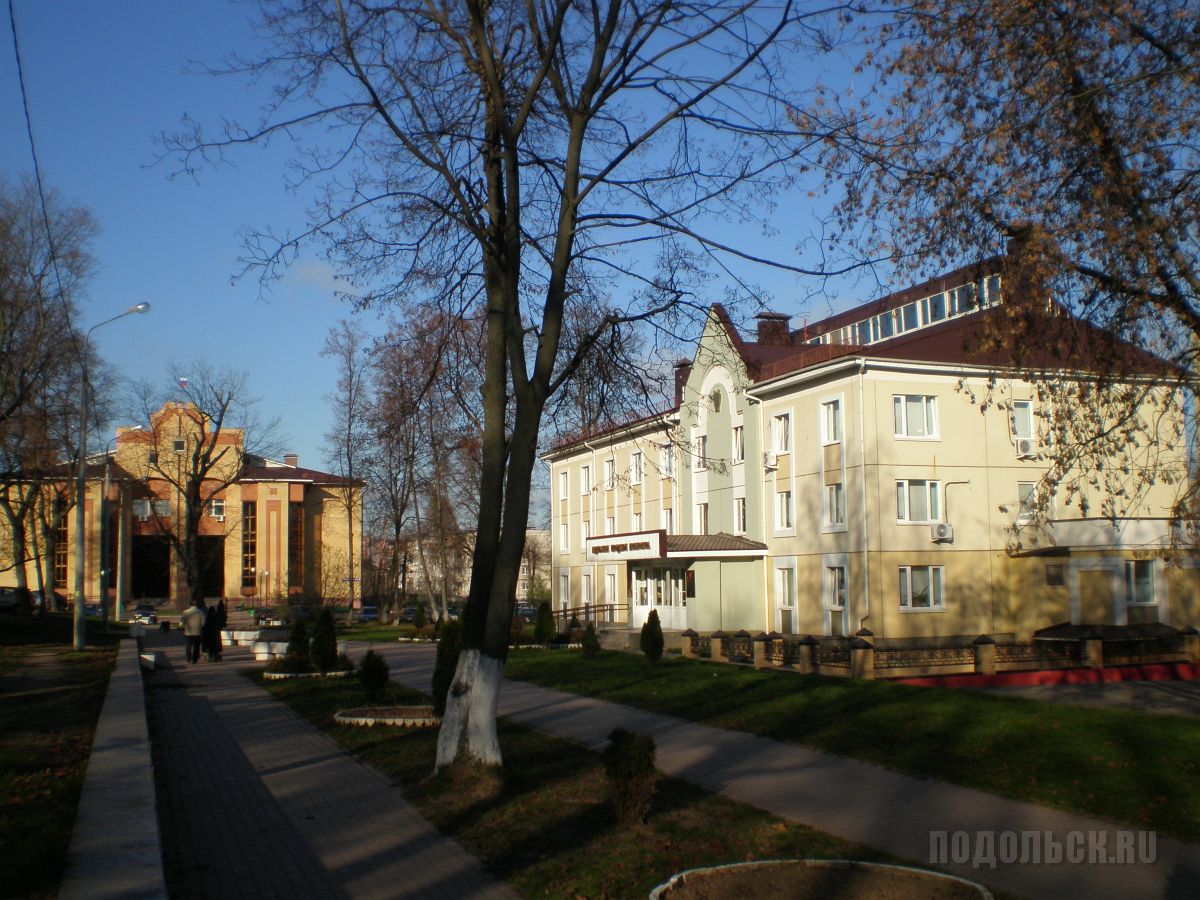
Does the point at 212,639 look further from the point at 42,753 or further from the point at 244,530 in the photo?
the point at 244,530

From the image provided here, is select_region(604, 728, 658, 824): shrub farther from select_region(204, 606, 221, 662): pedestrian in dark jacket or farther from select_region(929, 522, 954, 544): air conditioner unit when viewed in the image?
select_region(929, 522, 954, 544): air conditioner unit

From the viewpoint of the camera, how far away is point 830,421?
3303cm

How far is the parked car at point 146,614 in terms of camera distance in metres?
57.0

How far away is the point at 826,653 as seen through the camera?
925 inches

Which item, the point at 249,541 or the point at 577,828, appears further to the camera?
the point at 249,541

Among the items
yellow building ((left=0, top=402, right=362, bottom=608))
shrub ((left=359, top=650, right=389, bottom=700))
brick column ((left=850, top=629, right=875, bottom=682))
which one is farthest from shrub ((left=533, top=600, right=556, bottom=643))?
yellow building ((left=0, top=402, right=362, bottom=608))

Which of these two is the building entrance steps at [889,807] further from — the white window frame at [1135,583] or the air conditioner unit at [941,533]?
the white window frame at [1135,583]

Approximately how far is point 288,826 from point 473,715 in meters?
1.86

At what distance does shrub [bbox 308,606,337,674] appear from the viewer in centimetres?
2208

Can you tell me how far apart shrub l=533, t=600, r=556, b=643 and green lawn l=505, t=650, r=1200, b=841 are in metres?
14.4

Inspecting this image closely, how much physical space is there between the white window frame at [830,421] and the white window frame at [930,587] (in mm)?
4341

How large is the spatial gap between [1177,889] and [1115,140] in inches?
246

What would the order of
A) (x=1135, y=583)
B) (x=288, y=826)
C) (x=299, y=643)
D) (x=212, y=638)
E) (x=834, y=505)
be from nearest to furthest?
(x=288, y=826), (x=299, y=643), (x=212, y=638), (x=1135, y=583), (x=834, y=505)


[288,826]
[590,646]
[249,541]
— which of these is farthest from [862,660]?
[249,541]
